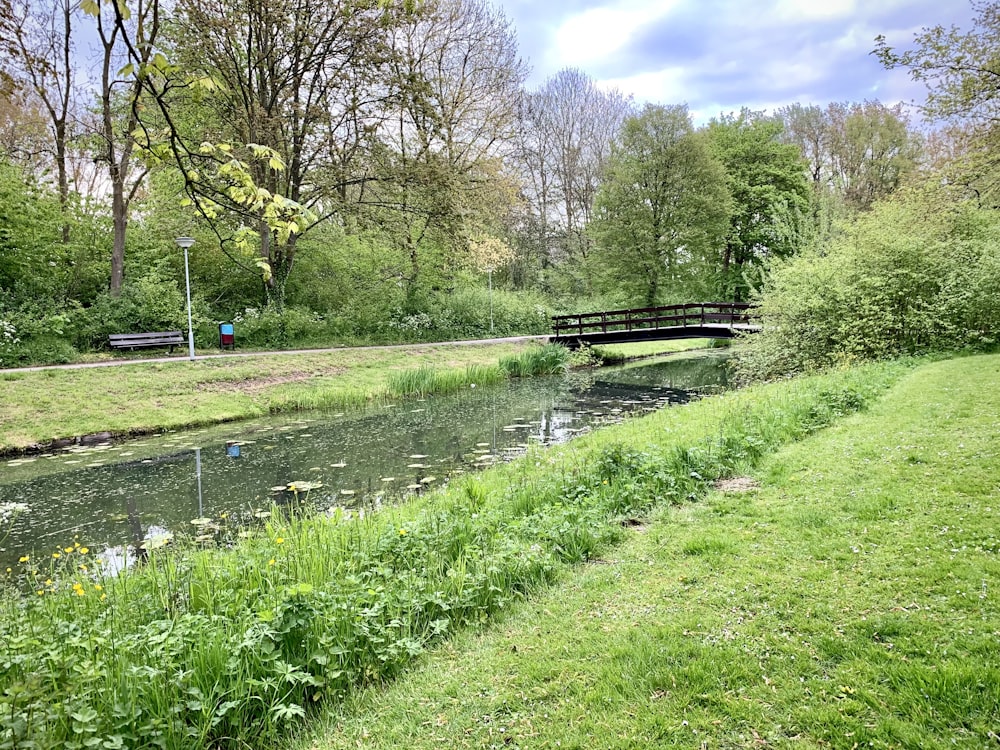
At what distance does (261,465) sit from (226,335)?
11.5 m

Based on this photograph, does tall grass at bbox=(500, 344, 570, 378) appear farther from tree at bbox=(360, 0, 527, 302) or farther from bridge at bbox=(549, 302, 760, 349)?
tree at bbox=(360, 0, 527, 302)

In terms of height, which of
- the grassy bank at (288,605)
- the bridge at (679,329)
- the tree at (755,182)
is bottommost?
the grassy bank at (288,605)

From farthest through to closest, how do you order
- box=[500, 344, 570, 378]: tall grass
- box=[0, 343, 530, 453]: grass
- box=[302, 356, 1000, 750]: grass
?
1. box=[500, 344, 570, 378]: tall grass
2. box=[0, 343, 530, 453]: grass
3. box=[302, 356, 1000, 750]: grass

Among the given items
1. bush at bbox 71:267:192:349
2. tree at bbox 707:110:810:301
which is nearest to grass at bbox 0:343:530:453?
bush at bbox 71:267:192:349

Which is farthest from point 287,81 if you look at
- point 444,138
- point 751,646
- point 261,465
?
point 751,646

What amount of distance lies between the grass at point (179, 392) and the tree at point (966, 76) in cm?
1352

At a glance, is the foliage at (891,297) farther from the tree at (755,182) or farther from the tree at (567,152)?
the tree at (567,152)

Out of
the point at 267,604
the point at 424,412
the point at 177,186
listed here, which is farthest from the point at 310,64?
the point at 267,604

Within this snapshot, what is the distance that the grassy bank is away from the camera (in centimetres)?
267

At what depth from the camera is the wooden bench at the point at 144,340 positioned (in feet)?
56.1

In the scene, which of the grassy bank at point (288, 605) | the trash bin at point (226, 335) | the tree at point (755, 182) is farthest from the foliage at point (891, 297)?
the tree at point (755, 182)

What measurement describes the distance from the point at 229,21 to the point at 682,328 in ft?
62.7

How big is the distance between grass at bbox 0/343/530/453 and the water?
2.57 feet

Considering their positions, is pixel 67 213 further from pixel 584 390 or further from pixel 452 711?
pixel 452 711
